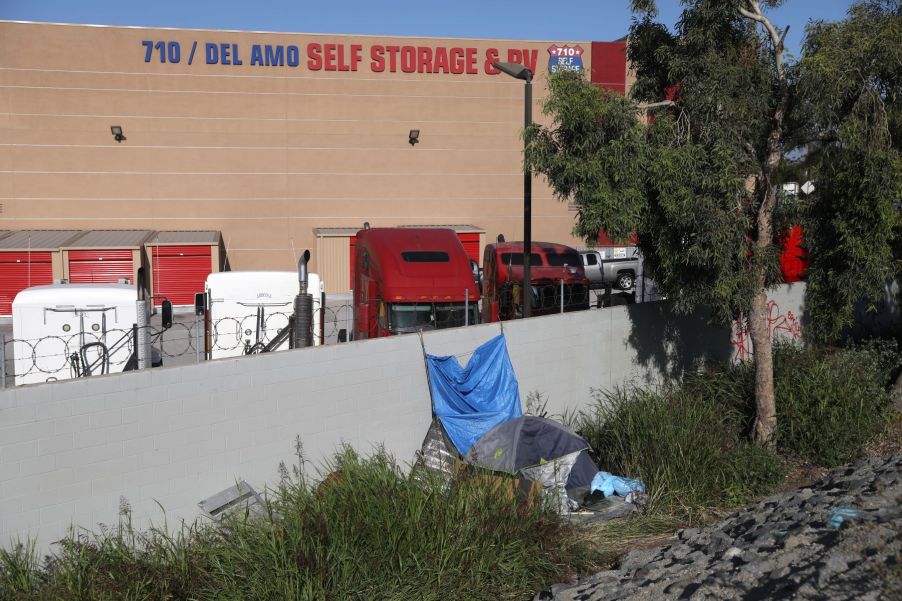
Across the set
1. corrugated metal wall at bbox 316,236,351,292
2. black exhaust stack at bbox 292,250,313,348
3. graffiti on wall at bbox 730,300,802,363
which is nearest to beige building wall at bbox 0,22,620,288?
corrugated metal wall at bbox 316,236,351,292

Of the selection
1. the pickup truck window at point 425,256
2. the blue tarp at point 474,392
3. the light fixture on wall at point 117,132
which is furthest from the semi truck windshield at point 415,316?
the light fixture on wall at point 117,132

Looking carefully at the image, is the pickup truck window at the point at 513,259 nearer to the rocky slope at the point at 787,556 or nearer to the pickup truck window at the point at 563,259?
the pickup truck window at the point at 563,259

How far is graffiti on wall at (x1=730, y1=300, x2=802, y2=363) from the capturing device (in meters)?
15.7

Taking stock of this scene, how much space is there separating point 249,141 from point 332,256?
5266 millimetres

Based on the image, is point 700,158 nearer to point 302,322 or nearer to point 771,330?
point 302,322

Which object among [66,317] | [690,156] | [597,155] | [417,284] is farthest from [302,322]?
[690,156]

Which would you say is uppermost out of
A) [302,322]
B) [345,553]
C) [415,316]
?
[302,322]

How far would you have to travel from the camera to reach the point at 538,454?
10.4 meters

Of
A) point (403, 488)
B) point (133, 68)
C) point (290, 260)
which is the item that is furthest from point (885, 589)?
point (133, 68)

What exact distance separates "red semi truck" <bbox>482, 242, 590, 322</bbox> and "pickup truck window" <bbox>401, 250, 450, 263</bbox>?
1.75 meters

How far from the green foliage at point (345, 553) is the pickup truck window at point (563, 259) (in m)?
13.3

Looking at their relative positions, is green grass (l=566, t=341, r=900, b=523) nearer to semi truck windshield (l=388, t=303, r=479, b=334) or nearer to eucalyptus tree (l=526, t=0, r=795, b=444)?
eucalyptus tree (l=526, t=0, r=795, b=444)

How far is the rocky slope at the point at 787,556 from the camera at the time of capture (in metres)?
6.28

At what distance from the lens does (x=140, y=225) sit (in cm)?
3105
